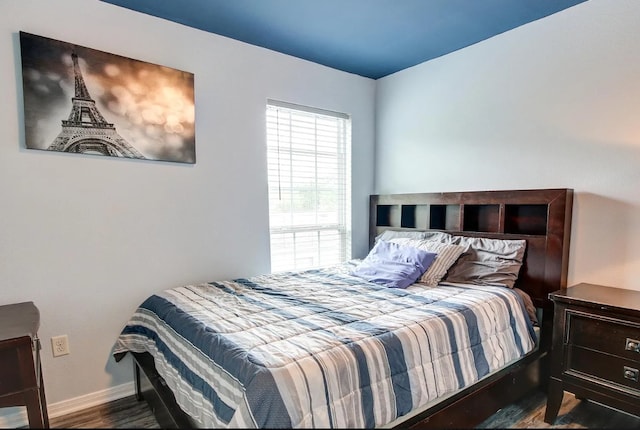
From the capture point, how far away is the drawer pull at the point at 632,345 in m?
1.60

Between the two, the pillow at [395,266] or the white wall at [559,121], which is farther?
the pillow at [395,266]

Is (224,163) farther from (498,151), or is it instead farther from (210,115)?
(498,151)

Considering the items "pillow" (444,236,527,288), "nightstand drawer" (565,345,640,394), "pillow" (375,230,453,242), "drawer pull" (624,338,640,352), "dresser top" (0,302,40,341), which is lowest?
"nightstand drawer" (565,345,640,394)

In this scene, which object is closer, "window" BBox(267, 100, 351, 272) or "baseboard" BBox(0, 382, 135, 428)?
"baseboard" BBox(0, 382, 135, 428)

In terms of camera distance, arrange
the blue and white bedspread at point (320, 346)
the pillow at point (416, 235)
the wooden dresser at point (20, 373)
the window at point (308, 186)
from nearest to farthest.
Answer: the blue and white bedspread at point (320, 346) → the wooden dresser at point (20, 373) → the pillow at point (416, 235) → the window at point (308, 186)

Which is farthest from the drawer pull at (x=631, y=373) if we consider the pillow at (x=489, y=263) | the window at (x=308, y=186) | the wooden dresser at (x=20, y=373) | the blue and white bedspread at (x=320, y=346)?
the wooden dresser at (x=20, y=373)

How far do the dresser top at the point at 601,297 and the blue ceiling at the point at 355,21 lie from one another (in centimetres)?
174

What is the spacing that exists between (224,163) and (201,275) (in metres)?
0.84

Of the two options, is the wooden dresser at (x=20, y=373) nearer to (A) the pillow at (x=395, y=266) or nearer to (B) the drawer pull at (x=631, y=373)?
(A) the pillow at (x=395, y=266)

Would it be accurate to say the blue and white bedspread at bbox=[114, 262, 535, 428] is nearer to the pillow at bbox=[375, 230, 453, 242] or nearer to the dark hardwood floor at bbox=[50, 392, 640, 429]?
the dark hardwood floor at bbox=[50, 392, 640, 429]

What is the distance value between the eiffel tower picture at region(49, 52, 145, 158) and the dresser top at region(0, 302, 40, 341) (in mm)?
863

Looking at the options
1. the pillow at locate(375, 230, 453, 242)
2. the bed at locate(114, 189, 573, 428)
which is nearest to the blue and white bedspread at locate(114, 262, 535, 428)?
the bed at locate(114, 189, 573, 428)

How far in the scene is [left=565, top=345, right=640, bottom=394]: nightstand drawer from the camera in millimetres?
1639

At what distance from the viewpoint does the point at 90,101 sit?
1.98 metres
